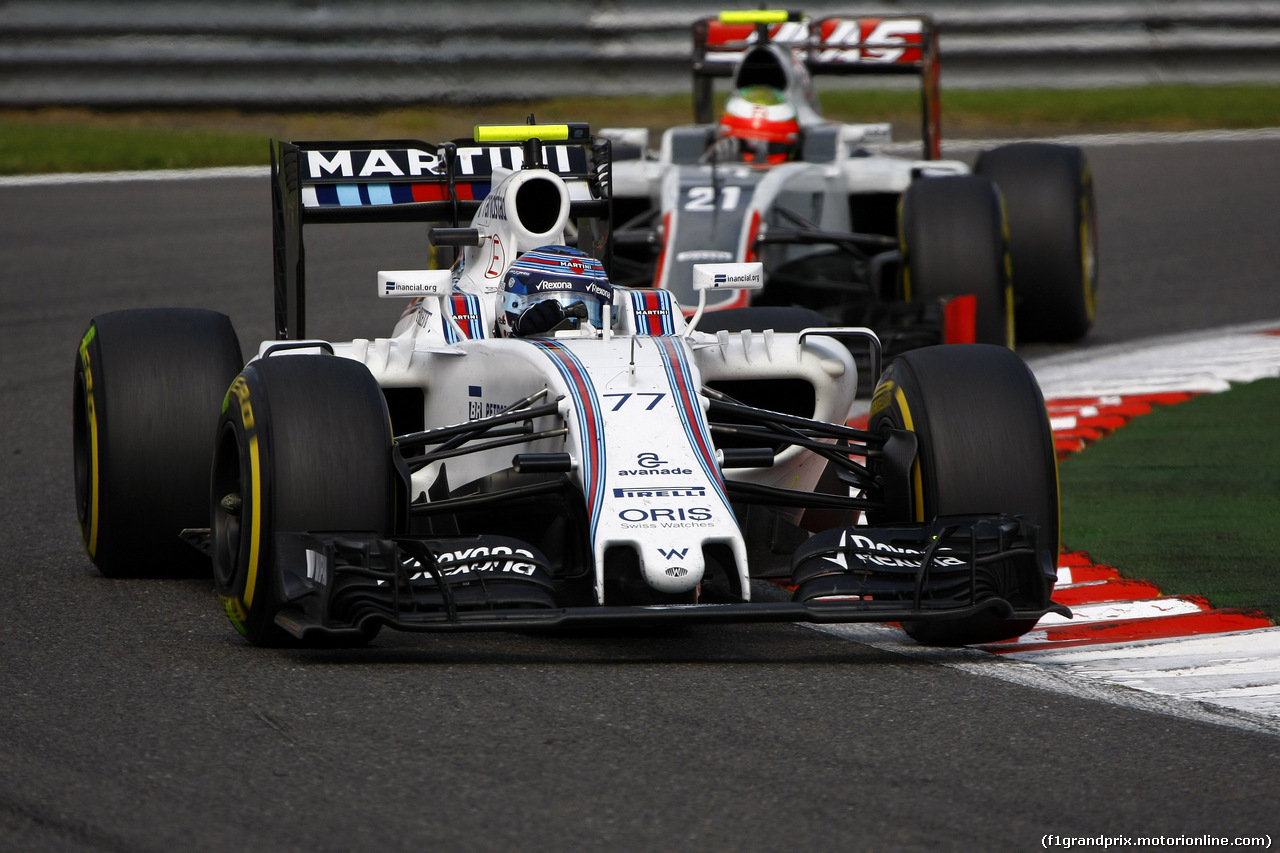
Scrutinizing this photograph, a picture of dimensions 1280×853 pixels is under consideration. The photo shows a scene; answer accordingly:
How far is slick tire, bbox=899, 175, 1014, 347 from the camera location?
10.5 m

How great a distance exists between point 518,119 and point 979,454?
17543mm

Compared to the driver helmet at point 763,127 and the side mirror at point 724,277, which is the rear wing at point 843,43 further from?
the side mirror at point 724,277

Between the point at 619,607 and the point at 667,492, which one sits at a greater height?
the point at 667,492

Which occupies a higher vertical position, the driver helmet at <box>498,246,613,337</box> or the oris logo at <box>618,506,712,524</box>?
the driver helmet at <box>498,246,613,337</box>

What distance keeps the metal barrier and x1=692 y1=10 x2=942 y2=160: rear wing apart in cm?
838

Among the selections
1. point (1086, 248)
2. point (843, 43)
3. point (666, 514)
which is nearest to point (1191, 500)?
point (666, 514)

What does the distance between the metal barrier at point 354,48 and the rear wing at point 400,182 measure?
46.1 feet

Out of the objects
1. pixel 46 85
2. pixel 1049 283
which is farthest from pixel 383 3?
pixel 1049 283

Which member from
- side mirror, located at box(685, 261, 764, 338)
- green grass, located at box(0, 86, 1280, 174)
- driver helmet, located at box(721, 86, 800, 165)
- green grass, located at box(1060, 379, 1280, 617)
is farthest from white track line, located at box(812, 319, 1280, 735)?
green grass, located at box(0, 86, 1280, 174)

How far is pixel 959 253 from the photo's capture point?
10539 millimetres

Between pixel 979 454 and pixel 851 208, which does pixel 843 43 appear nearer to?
pixel 851 208

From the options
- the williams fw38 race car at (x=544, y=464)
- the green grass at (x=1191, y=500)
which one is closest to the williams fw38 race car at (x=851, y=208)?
the green grass at (x=1191, y=500)

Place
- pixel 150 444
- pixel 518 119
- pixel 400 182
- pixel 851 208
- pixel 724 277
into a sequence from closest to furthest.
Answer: pixel 150 444 < pixel 724 277 < pixel 400 182 < pixel 851 208 < pixel 518 119

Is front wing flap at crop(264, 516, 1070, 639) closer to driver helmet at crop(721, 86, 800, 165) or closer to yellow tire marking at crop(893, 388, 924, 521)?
yellow tire marking at crop(893, 388, 924, 521)
